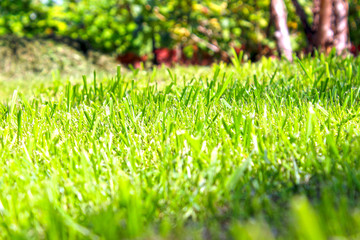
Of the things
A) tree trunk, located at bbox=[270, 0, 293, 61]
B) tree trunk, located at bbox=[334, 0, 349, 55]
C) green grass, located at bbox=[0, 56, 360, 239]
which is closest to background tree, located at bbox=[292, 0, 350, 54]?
tree trunk, located at bbox=[334, 0, 349, 55]

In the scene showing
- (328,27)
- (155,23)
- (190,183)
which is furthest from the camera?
(155,23)

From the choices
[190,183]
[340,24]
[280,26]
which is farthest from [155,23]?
[190,183]

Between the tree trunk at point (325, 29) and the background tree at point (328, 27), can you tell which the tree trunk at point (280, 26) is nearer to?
the background tree at point (328, 27)

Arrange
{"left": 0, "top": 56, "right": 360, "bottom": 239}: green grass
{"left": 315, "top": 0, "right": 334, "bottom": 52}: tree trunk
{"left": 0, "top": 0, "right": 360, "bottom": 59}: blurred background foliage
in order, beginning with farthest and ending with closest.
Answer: {"left": 0, "top": 0, "right": 360, "bottom": 59}: blurred background foliage, {"left": 315, "top": 0, "right": 334, "bottom": 52}: tree trunk, {"left": 0, "top": 56, "right": 360, "bottom": 239}: green grass

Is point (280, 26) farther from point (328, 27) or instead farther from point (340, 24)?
point (340, 24)

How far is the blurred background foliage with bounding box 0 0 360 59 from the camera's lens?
7.11 metres

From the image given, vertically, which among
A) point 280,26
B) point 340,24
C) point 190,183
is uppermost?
point 340,24

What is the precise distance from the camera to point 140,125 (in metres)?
1.95

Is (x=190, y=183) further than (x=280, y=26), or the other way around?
(x=280, y=26)

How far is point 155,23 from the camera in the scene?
751cm

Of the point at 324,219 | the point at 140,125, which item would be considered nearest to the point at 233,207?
the point at 324,219

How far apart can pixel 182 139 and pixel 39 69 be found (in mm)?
6663

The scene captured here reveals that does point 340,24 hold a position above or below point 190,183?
above

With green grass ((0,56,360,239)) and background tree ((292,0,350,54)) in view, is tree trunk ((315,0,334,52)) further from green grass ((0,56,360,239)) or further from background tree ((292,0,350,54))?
green grass ((0,56,360,239))
